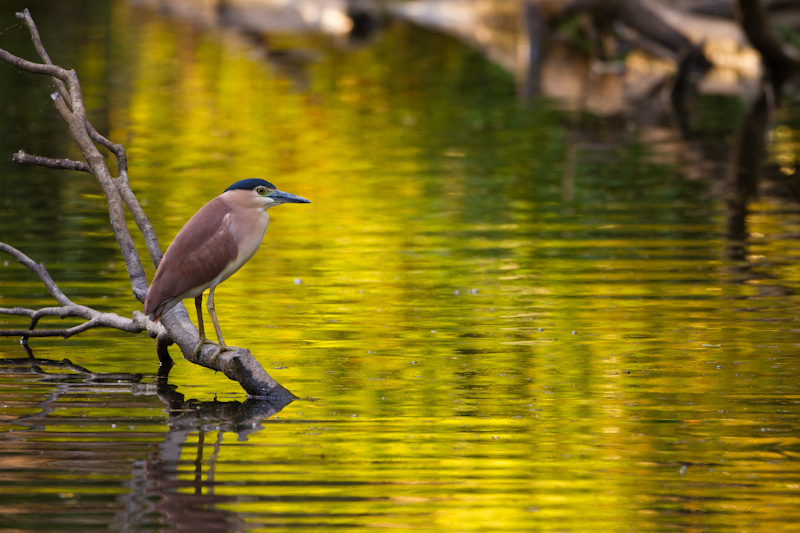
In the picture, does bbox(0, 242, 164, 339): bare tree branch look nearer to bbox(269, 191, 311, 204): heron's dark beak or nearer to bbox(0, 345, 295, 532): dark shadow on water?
bbox(0, 345, 295, 532): dark shadow on water

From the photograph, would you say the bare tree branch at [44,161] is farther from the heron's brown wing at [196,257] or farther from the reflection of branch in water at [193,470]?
the reflection of branch in water at [193,470]

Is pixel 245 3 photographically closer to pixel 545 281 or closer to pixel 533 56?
pixel 533 56

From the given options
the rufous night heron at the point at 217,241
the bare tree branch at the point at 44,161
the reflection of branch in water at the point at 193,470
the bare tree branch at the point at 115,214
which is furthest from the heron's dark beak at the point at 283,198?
the bare tree branch at the point at 44,161

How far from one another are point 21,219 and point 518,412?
8.00 m

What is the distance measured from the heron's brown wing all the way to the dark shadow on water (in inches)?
24.2

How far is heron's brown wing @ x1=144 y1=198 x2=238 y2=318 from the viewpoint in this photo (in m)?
7.33

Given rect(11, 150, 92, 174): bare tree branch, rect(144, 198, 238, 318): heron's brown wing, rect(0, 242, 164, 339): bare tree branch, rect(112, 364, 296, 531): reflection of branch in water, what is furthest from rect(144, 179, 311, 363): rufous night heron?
rect(11, 150, 92, 174): bare tree branch

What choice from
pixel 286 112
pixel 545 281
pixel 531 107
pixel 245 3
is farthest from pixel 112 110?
pixel 245 3

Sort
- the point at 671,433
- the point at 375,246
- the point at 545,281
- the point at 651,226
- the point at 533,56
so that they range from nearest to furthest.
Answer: the point at 671,433, the point at 545,281, the point at 375,246, the point at 651,226, the point at 533,56

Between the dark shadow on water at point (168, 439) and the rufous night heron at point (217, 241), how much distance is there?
51cm

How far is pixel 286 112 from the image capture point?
942 inches

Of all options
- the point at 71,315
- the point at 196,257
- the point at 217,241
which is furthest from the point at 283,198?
the point at 71,315

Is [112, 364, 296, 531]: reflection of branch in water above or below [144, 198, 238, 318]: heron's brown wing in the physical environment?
below

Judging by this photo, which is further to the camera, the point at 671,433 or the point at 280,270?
the point at 280,270
